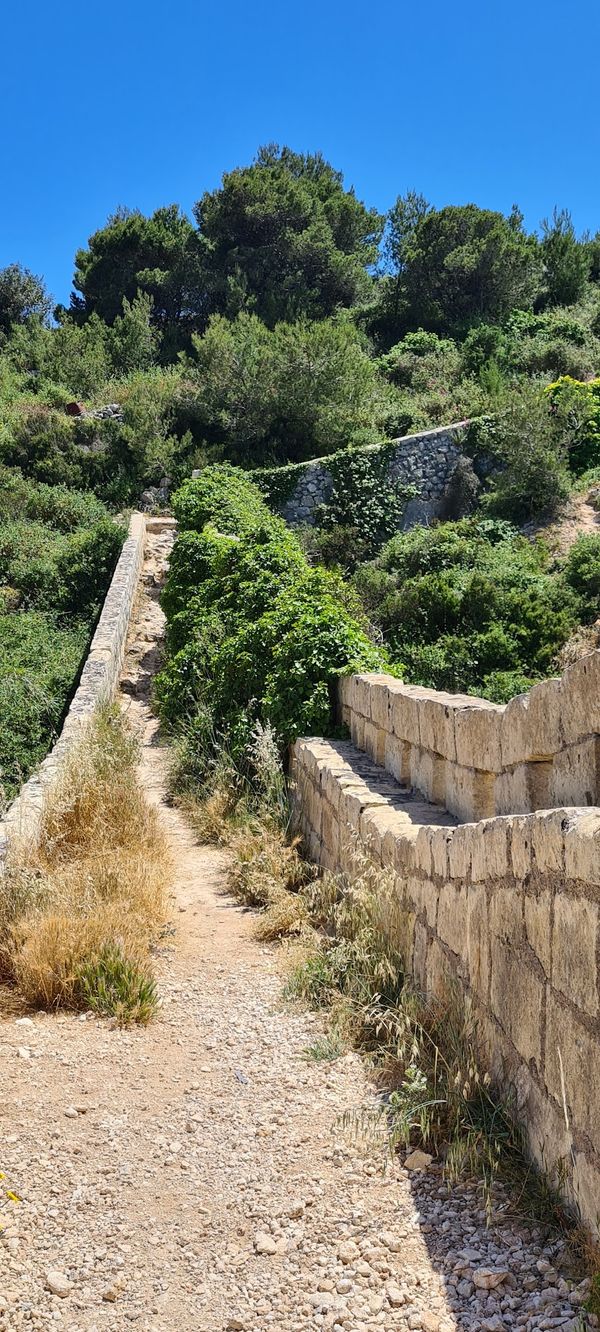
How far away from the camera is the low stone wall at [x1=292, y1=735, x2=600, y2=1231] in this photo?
2.60 m

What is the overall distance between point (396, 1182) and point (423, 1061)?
49cm

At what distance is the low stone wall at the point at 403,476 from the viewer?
65.3 feet

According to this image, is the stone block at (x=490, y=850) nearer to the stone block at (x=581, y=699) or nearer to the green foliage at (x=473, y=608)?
the stone block at (x=581, y=699)

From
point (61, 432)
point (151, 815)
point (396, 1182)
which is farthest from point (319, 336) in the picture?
point (396, 1182)

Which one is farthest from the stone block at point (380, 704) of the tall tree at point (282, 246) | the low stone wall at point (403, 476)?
the tall tree at point (282, 246)

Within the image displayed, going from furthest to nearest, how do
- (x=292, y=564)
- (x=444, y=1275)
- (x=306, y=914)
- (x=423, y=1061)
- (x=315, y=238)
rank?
(x=315, y=238), (x=292, y=564), (x=306, y=914), (x=423, y=1061), (x=444, y=1275)

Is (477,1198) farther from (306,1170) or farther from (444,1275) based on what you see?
(306,1170)

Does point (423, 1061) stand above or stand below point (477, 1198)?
above

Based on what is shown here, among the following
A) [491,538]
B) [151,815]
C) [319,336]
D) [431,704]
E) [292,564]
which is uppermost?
[319,336]

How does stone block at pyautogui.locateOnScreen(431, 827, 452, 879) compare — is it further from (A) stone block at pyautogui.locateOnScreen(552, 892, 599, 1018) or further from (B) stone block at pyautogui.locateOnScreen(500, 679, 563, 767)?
(A) stone block at pyautogui.locateOnScreen(552, 892, 599, 1018)

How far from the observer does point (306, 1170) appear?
3.31 meters

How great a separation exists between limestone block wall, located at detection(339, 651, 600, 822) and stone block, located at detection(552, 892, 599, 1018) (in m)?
0.68

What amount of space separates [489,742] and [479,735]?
144 mm

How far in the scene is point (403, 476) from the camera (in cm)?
2031
